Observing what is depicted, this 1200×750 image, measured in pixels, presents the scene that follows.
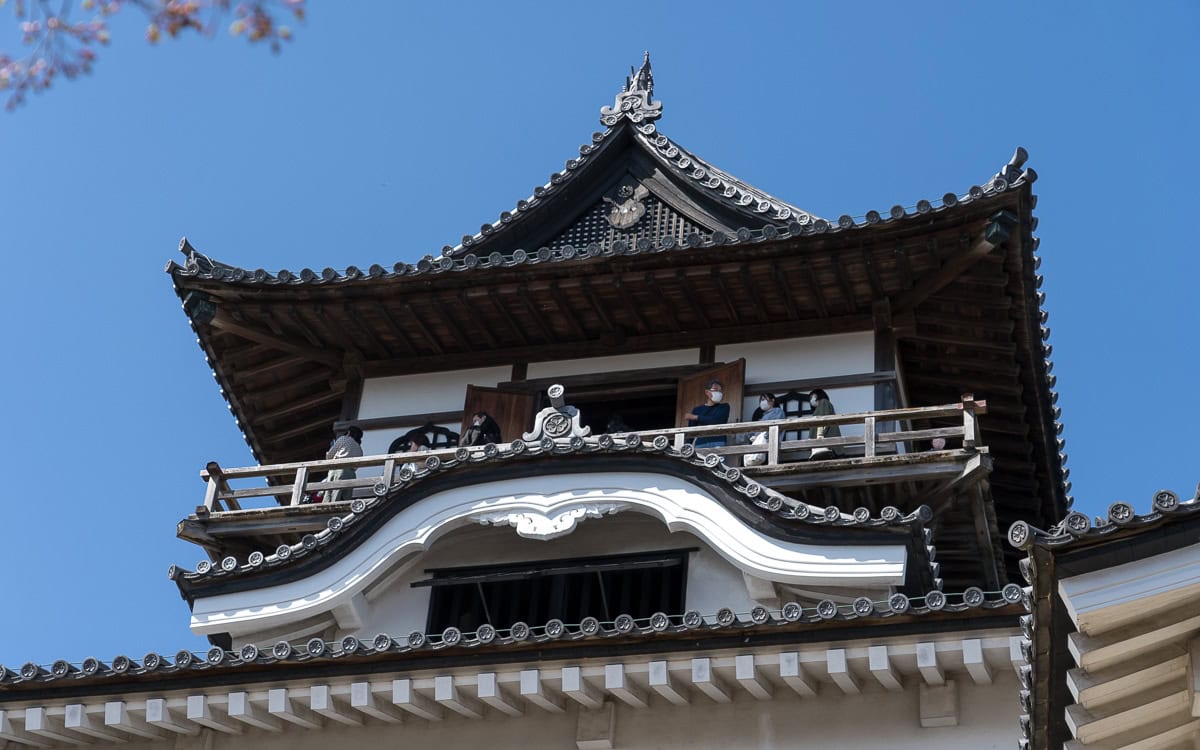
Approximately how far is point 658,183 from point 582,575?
196 inches

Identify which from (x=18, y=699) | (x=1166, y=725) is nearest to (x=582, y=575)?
(x=18, y=699)

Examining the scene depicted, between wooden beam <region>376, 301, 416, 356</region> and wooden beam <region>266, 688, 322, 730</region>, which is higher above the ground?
wooden beam <region>376, 301, 416, 356</region>

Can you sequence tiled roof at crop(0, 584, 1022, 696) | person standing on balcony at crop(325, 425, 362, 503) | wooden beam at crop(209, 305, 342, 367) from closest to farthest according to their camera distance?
tiled roof at crop(0, 584, 1022, 696), person standing on balcony at crop(325, 425, 362, 503), wooden beam at crop(209, 305, 342, 367)

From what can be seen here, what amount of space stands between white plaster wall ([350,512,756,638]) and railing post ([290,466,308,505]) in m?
1.34

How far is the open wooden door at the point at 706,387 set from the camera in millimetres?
15156

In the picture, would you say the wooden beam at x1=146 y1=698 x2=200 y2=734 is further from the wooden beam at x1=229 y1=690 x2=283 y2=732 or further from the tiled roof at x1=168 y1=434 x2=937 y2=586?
the tiled roof at x1=168 y1=434 x2=937 y2=586

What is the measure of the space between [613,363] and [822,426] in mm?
2842

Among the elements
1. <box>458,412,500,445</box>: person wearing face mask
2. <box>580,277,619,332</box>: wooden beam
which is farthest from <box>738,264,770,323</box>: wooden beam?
<box>458,412,500,445</box>: person wearing face mask

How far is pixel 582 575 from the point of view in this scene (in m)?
13.7

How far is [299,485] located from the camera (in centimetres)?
1473

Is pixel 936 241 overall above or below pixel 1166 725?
above

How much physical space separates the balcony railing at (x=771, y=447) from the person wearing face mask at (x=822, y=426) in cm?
6

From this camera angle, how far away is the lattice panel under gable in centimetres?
1681

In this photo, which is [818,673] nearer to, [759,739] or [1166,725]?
[759,739]
